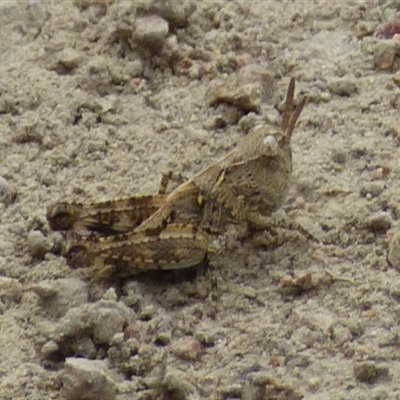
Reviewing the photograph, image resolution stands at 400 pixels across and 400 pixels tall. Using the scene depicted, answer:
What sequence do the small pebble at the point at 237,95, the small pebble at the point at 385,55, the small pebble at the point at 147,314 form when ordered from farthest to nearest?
the small pebble at the point at 385,55 → the small pebble at the point at 237,95 → the small pebble at the point at 147,314

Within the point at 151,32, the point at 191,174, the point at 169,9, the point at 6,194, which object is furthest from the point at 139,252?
the point at 169,9

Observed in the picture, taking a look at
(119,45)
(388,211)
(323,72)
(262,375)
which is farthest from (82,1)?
(262,375)

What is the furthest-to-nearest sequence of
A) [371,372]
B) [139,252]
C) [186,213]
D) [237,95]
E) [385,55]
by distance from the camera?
1. [385,55]
2. [237,95]
3. [186,213]
4. [139,252]
5. [371,372]

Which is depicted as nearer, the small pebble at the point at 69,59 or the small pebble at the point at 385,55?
the small pebble at the point at 385,55

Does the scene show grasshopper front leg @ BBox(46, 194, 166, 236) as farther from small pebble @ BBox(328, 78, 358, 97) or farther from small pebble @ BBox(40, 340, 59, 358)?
small pebble @ BBox(328, 78, 358, 97)

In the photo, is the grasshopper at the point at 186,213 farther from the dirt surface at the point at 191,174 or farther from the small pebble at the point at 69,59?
the small pebble at the point at 69,59

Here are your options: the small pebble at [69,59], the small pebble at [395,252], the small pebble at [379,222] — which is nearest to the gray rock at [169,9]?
the small pebble at [69,59]

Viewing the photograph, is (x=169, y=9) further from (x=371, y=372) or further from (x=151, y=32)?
(x=371, y=372)

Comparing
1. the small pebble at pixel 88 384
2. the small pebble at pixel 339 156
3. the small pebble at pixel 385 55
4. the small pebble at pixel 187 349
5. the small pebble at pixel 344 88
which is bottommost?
the small pebble at pixel 88 384
